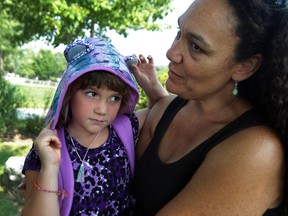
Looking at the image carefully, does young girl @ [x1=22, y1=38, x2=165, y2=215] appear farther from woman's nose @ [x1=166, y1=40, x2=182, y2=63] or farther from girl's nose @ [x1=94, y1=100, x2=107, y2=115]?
woman's nose @ [x1=166, y1=40, x2=182, y2=63]

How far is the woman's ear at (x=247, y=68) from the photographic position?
1.73m

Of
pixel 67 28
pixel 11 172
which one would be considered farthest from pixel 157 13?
pixel 11 172

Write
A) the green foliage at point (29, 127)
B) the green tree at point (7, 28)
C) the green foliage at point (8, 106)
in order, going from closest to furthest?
the green foliage at point (8, 106)
the green foliage at point (29, 127)
the green tree at point (7, 28)

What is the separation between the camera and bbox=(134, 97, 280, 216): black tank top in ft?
5.52

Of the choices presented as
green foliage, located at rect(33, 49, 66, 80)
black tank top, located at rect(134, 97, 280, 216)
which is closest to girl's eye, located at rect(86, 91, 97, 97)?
black tank top, located at rect(134, 97, 280, 216)

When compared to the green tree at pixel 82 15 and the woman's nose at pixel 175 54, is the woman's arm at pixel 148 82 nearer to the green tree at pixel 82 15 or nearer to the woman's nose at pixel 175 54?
the woman's nose at pixel 175 54

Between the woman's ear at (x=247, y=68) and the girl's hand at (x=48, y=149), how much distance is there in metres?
0.96

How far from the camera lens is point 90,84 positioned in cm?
202

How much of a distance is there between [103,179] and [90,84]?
0.56 meters

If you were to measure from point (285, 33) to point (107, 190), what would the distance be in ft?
4.16

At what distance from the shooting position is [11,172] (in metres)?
6.08

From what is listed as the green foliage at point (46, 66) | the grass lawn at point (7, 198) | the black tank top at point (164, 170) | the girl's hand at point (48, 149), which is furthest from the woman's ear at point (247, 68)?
the green foliage at point (46, 66)

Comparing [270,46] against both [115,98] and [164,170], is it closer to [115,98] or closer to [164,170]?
[164,170]

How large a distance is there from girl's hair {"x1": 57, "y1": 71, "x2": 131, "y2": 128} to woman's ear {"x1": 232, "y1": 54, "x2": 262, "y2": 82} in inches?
25.7
